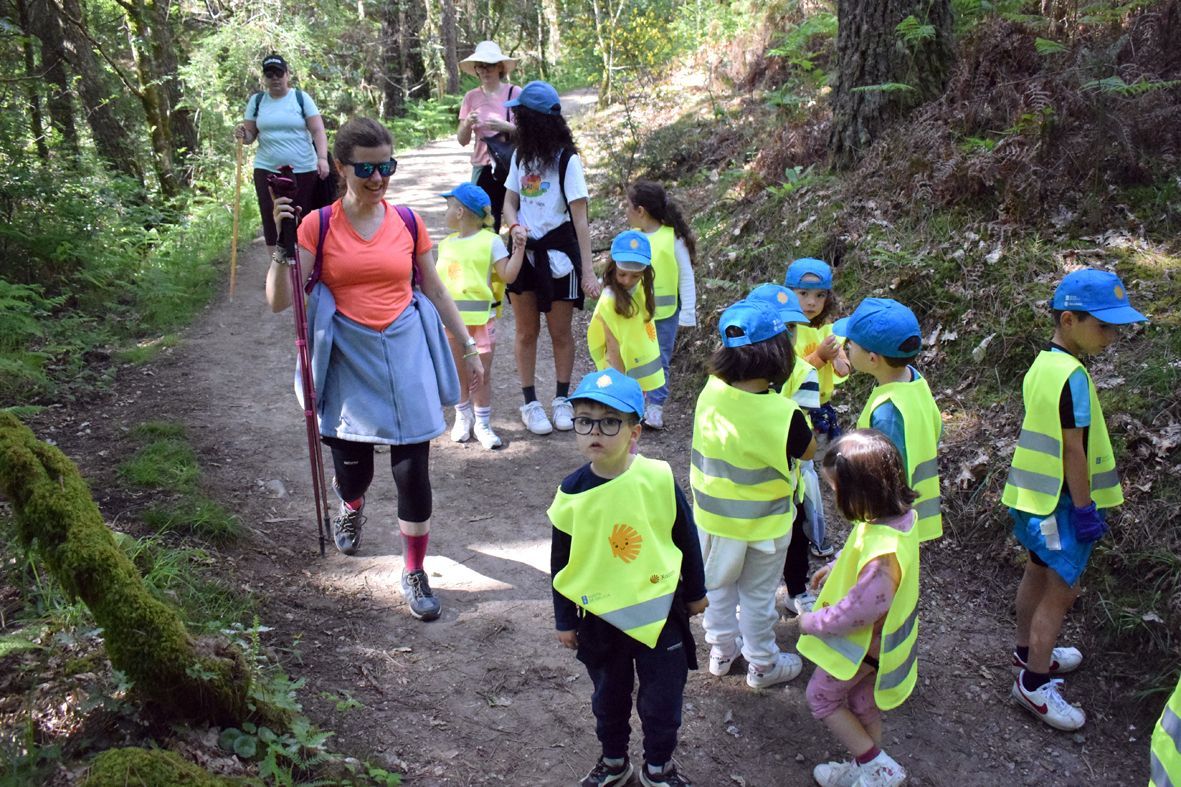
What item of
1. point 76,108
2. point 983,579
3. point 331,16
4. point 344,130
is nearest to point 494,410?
point 344,130

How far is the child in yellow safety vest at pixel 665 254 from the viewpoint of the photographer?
21.3 feet

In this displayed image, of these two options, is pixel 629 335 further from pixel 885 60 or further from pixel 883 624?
pixel 885 60

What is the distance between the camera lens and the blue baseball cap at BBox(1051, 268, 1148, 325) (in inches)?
139

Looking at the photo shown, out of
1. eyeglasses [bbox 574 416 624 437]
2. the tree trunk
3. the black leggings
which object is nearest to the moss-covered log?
the black leggings

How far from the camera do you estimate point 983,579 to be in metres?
4.78

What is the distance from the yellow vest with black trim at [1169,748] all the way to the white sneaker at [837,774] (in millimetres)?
1242

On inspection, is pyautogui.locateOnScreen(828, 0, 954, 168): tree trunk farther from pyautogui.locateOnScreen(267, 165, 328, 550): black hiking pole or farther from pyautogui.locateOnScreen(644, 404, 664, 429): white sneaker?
pyautogui.locateOnScreen(267, 165, 328, 550): black hiking pole

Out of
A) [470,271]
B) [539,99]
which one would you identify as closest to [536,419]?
[470,271]

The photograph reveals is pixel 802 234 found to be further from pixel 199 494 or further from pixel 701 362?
pixel 199 494

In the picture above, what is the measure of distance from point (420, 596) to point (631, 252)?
2.56 m

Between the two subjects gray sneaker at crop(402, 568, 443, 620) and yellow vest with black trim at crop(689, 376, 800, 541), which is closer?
yellow vest with black trim at crop(689, 376, 800, 541)

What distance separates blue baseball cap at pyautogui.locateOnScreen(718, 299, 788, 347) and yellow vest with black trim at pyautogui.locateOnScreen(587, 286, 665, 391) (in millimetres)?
2044

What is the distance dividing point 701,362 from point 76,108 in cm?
1329

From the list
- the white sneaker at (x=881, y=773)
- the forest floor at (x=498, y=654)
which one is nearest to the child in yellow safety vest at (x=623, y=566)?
the forest floor at (x=498, y=654)
